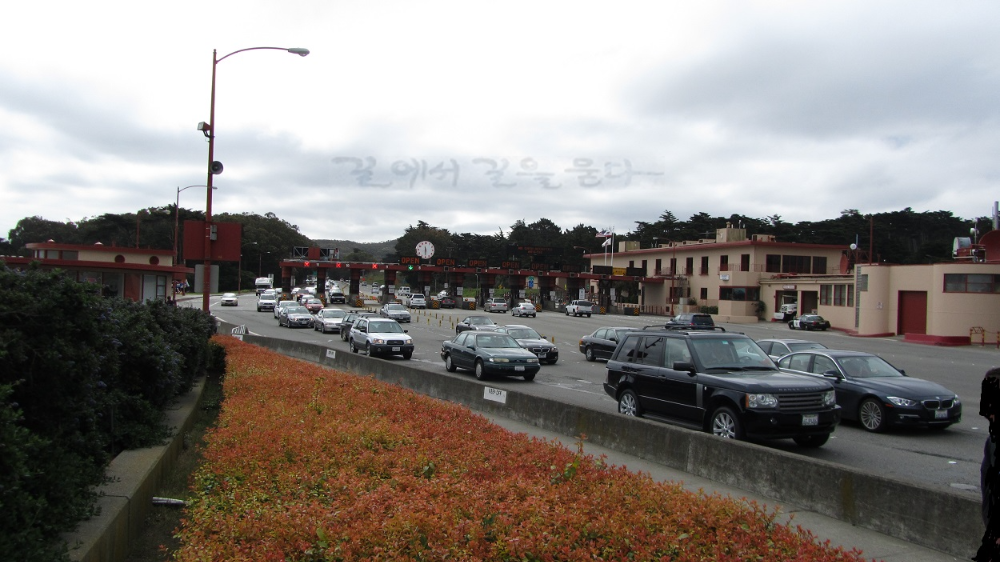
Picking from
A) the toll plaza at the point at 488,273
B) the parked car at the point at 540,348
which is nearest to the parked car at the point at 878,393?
the parked car at the point at 540,348

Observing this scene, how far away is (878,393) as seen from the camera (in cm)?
1320

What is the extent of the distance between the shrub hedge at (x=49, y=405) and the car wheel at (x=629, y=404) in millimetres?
8522

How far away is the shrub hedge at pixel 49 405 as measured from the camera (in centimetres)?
421

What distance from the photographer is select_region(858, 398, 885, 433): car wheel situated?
13.2 metres

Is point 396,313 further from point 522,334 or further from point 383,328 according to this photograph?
point 522,334

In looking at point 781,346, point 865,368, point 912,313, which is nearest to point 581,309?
point 912,313

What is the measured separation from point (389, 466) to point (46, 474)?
305cm

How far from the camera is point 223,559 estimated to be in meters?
4.65

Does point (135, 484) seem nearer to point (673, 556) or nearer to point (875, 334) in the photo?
point (673, 556)

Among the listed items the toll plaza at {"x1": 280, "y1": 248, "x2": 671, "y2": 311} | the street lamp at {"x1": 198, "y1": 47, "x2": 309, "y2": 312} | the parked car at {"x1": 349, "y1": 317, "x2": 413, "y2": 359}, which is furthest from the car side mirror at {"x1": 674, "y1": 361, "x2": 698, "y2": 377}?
the toll plaza at {"x1": 280, "y1": 248, "x2": 671, "y2": 311}

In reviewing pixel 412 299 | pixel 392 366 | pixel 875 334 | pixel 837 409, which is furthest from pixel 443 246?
pixel 837 409

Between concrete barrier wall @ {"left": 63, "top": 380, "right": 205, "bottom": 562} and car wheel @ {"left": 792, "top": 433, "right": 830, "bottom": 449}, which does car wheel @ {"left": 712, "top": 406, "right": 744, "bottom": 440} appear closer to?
car wheel @ {"left": 792, "top": 433, "right": 830, "bottom": 449}

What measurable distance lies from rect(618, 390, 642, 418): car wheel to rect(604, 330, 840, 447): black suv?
18mm

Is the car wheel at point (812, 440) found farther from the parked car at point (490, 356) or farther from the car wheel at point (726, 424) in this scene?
the parked car at point (490, 356)
